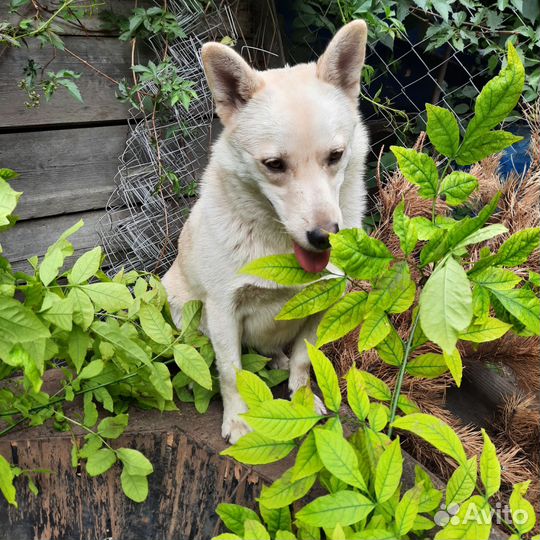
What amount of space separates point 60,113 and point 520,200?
1.93 meters

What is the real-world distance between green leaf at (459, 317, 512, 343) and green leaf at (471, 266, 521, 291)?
0.12m

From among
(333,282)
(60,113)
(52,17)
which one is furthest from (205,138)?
(333,282)

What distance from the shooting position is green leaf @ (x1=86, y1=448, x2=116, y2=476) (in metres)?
1.56

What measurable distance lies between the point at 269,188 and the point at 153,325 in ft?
1.56

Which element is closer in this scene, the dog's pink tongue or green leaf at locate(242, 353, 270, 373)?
the dog's pink tongue

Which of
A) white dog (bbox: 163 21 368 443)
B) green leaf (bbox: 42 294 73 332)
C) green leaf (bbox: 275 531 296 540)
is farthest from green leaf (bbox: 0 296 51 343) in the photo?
green leaf (bbox: 275 531 296 540)

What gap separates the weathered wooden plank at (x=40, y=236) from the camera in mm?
2785

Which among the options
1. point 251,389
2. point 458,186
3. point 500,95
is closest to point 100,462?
point 251,389

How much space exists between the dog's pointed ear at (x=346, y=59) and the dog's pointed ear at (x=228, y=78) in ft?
0.63

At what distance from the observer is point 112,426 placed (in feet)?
5.37

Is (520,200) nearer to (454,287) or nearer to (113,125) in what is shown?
(454,287)

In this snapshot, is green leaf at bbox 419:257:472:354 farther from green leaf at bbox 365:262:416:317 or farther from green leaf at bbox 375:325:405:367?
green leaf at bbox 375:325:405:367

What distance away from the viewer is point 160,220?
2.97m

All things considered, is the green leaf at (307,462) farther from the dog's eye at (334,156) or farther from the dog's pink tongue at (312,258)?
the dog's eye at (334,156)
